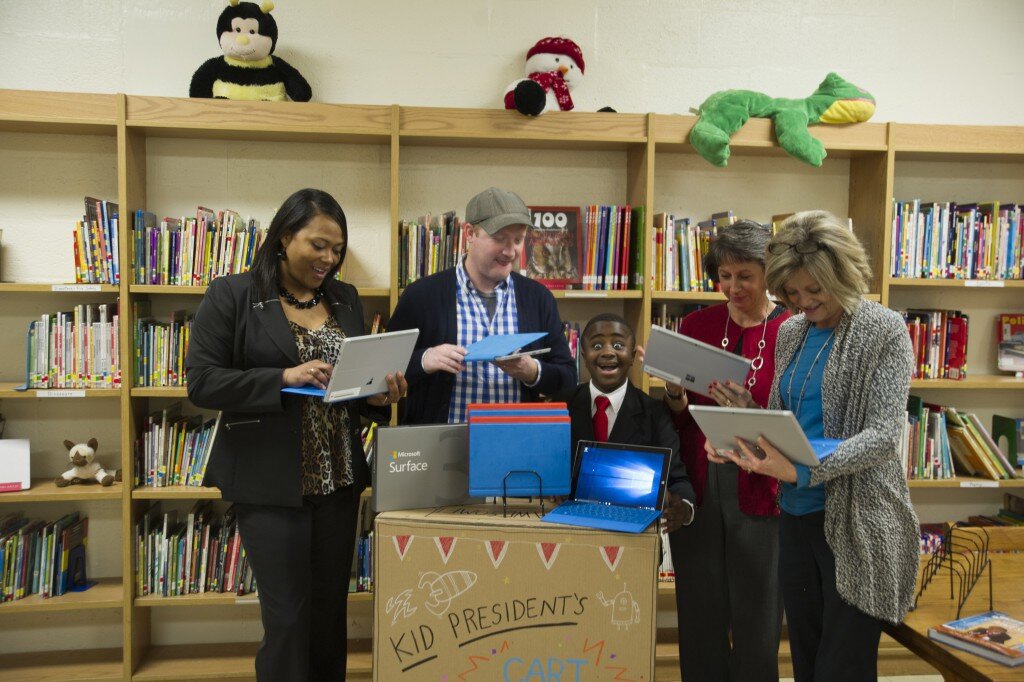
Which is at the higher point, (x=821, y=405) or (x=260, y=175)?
(x=260, y=175)

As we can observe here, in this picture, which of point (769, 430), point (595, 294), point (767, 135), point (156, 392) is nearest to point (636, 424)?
point (769, 430)

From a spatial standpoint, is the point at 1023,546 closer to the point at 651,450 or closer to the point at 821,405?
the point at 821,405

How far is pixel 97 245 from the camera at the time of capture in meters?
2.71

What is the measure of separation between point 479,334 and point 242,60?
152 centimetres

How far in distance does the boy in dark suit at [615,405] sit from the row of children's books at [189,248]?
4.71 ft

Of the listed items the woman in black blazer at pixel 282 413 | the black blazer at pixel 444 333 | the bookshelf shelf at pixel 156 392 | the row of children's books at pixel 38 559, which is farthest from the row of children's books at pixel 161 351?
the black blazer at pixel 444 333

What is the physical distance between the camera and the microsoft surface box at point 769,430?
1.38 meters

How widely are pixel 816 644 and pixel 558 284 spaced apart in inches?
64.3

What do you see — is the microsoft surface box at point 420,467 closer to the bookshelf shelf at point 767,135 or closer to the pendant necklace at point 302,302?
the pendant necklace at point 302,302

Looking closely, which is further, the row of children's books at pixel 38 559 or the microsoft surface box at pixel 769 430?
the row of children's books at pixel 38 559

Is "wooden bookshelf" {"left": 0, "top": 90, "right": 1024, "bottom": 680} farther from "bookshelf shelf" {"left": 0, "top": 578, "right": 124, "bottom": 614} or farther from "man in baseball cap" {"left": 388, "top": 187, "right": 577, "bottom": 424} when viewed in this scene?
"man in baseball cap" {"left": 388, "top": 187, "right": 577, "bottom": 424}

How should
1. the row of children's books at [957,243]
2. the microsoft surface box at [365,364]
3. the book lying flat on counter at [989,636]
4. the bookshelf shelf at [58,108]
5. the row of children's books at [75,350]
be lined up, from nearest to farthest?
the book lying flat on counter at [989,636] → the microsoft surface box at [365,364] → the bookshelf shelf at [58,108] → the row of children's books at [75,350] → the row of children's books at [957,243]

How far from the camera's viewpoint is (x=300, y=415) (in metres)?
1.93

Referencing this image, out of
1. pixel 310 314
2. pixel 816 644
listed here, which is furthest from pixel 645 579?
pixel 310 314
